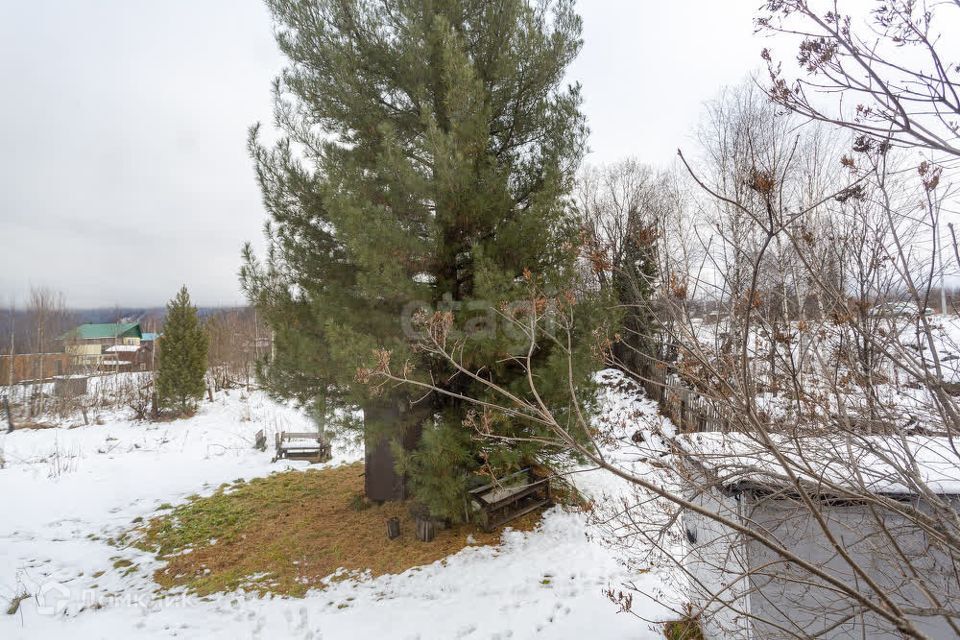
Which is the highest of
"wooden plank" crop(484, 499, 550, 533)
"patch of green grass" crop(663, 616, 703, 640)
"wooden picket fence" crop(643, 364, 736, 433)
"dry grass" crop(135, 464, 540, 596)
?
"wooden picket fence" crop(643, 364, 736, 433)

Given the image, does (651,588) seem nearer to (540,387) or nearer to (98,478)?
(540,387)

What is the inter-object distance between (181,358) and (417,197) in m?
11.7

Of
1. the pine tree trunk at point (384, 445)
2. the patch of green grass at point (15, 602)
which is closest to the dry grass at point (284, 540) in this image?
the pine tree trunk at point (384, 445)

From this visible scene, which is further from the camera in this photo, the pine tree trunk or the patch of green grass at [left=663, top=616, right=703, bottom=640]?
the pine tree trunk

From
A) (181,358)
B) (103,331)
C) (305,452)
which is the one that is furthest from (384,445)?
(103,331)

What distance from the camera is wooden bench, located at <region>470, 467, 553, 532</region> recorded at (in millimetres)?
4996

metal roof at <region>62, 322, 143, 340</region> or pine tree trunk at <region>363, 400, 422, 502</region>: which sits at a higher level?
metal roof at <region>62, 322, 143, 340</region>

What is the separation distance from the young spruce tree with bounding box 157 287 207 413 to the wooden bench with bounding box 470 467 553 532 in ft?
37.2

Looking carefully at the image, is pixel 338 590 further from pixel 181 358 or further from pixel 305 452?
pixel 181 358

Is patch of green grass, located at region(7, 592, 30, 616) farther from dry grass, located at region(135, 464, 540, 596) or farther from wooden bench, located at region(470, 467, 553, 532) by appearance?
wooden bench, located at region(470, 467, 553, 532)

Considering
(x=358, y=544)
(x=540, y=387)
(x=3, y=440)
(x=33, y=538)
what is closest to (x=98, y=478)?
(x=33, y=538)

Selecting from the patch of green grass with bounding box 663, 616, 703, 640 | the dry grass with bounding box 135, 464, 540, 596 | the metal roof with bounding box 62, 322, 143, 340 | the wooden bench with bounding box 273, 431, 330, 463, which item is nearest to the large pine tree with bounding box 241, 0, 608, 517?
the dry grass with bounding box 135, 464, 540, 596

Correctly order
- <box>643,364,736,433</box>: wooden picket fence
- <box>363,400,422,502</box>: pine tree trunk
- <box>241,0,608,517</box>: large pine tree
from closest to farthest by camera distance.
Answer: <box>643,364,736,433</box>: wooden picket fence < <box>241,0,608,517</box>: large pine tree < <box>363,400,422,502</box>: pine tree trunk

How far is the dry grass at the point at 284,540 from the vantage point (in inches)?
176
